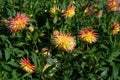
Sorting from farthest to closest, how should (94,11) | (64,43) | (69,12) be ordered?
(94,11), (69,12), (64,43)

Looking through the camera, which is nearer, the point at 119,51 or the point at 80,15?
the point at 119,51

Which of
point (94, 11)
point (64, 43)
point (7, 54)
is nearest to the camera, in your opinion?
point (64, 43)

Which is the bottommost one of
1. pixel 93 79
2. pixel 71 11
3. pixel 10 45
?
pixel 93 79

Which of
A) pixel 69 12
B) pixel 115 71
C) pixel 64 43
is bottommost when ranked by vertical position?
pixel 115 71

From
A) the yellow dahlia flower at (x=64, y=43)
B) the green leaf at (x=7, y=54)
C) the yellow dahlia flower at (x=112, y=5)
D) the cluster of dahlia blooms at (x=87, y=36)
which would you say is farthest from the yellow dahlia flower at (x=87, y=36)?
the yellow dahlia flower at (x=112, y=5)

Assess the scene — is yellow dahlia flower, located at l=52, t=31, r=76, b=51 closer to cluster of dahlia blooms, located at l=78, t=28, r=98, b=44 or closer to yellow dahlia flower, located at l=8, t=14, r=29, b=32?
cluster of dahlia blooms, located at l=78, t=28, r=98, b=44

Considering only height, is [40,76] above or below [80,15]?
below

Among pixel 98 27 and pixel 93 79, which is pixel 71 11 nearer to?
pixel 98 27

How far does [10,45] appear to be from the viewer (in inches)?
108

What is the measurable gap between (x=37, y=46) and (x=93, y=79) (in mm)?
569

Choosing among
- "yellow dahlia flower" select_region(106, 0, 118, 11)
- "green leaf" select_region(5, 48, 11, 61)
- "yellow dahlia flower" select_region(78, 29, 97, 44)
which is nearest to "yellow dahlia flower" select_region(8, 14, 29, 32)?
"green leaf" select_region(5, 48, 11, 61)

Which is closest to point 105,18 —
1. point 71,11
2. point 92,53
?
point 71,11

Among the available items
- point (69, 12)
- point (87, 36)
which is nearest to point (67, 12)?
point (69, 12)

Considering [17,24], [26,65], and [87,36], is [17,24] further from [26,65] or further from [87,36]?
[87,36]
